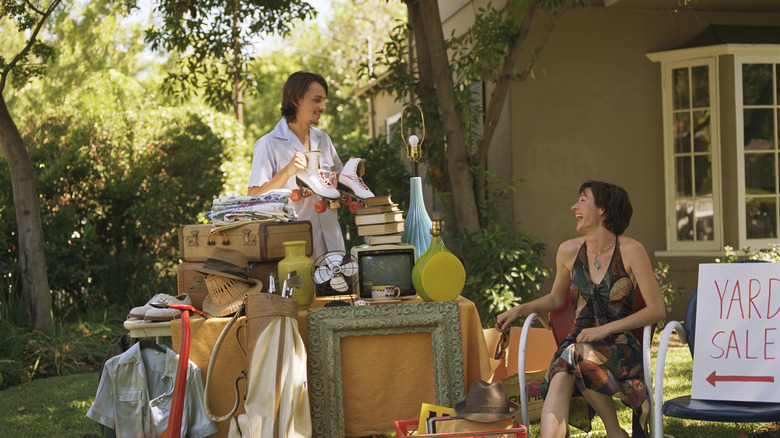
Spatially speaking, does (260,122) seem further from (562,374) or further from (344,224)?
(562,374)

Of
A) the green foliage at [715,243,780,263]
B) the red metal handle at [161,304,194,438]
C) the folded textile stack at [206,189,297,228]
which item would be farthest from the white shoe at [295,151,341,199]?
the green foliage at [715,243,780,263]

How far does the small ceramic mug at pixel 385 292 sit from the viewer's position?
3.17m

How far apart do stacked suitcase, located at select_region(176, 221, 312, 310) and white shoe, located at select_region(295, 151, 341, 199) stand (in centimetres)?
18

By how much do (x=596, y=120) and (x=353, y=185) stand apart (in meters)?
4.68

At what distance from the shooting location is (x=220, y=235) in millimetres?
3279

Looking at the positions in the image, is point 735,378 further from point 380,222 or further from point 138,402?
point 138,402

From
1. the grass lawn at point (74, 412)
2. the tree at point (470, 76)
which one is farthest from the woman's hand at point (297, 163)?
the tree at point (470, 76)

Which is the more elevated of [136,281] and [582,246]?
[582,246]

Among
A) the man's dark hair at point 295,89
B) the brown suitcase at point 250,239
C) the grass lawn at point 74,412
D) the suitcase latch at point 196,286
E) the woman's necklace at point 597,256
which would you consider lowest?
the grass lawn at point 74,412

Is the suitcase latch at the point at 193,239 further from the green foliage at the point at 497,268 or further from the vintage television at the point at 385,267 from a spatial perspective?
the green foliage at the point at 497,268

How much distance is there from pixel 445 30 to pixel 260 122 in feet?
73.7

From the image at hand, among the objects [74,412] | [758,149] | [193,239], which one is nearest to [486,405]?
[193,239]

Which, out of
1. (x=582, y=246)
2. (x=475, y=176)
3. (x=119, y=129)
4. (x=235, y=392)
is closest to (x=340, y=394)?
(x=235, y=392)

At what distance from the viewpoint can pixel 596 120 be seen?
7.50m
